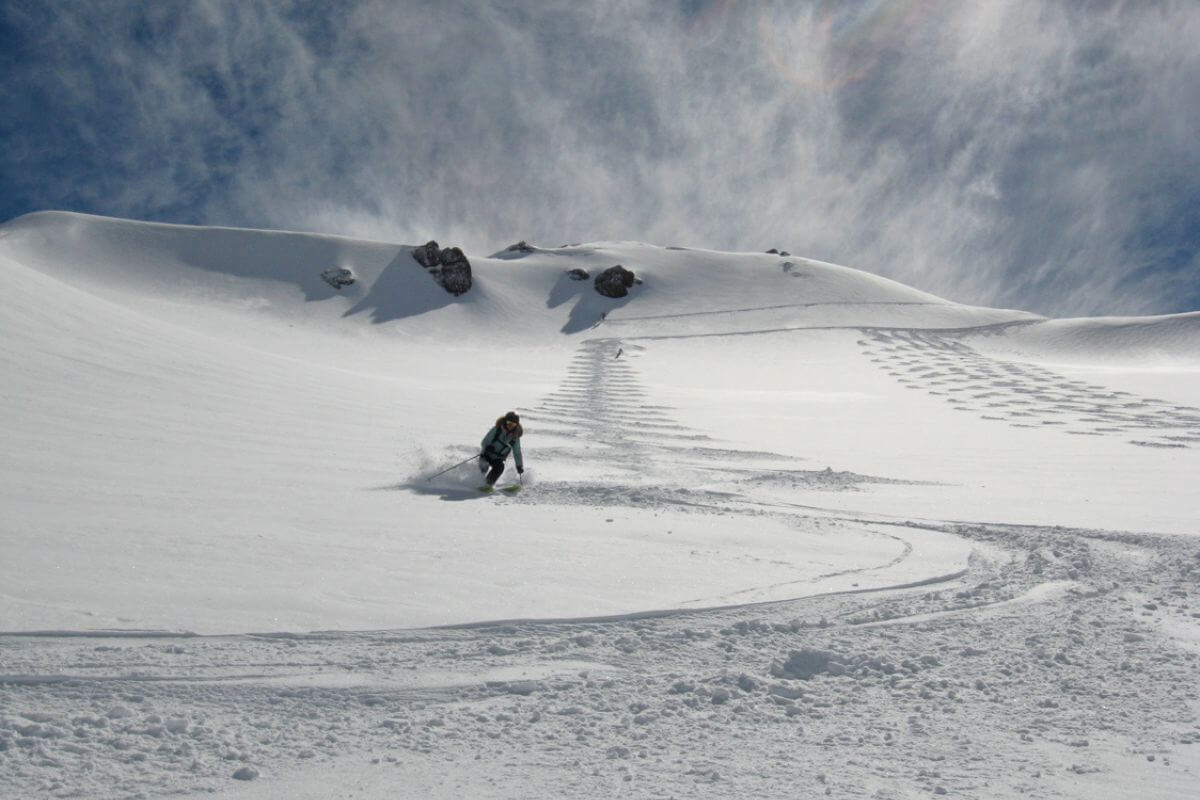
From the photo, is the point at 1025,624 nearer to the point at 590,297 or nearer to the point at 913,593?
the point at 913,593

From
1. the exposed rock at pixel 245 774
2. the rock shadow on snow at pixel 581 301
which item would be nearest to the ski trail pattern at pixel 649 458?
the exposed rock at pixel 245 774

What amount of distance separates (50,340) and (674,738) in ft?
39.7

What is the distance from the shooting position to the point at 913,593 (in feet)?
16.2

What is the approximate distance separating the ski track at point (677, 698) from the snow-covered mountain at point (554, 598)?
0.02 metres

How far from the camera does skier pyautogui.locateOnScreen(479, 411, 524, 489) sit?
8.39 meters

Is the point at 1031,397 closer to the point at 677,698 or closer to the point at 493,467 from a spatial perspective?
the point at 493,467

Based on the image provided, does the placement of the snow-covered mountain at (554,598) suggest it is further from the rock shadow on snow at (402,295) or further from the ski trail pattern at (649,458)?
the rock shadow on snow at (402,295)

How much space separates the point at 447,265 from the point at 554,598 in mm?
49031

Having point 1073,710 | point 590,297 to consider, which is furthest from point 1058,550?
point 590,297

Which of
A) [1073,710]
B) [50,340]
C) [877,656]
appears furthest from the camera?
[50,340]

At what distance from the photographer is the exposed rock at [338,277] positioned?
1897 inches

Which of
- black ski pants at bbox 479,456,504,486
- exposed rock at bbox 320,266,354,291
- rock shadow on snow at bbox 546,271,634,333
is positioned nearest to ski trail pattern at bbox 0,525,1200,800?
black ski pants at bbox 479,456,504,486

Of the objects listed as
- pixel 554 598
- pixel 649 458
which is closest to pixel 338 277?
pixel 649 458

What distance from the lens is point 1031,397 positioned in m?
23.2
